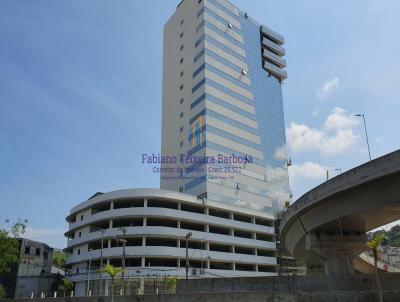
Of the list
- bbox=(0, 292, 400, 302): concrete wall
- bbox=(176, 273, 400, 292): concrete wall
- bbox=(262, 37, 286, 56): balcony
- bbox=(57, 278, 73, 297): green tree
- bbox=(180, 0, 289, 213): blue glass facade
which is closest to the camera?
bbox=(0, 292, 400, 302): concrete wall

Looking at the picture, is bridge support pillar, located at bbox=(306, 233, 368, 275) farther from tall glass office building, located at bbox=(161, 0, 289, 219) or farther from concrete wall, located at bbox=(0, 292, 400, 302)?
tall glass office building, located at bbox=(161, 0, 289, 219)

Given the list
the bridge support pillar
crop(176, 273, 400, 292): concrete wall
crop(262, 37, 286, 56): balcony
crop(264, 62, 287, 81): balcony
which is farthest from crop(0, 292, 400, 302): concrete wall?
crop(262, 37, 286, 56): balcony

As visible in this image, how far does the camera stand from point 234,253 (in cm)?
7412

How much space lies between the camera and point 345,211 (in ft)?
87.8

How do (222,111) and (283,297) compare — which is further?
(222,111)

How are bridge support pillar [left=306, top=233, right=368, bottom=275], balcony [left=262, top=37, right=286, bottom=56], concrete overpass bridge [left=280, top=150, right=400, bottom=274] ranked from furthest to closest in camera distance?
balcony [left=262, top=37, right=286, bottom=56]
bridge support pillar [left=306, top=233, right=368, bottom=275]
concrete overpass bridge [left=280, top=150, right=400, bottom=274]

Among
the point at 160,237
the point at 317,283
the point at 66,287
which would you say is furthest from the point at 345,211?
the point at 66,287

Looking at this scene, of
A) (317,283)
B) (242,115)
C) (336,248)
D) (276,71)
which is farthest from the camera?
(276,71)

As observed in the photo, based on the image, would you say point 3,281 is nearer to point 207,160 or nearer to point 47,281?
point 47,281

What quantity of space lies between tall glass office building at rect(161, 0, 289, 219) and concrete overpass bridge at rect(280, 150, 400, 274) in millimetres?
41552

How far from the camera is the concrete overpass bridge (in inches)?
906

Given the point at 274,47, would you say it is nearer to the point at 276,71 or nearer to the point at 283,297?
the point at 276,71

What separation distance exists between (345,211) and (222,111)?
5892cm

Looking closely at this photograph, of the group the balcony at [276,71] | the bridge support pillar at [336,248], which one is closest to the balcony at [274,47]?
the balcony at [276,71]
